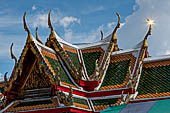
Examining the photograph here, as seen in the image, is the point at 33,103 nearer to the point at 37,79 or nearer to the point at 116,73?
the point at 37,79

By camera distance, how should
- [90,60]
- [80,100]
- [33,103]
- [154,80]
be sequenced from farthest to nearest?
[90,60] → [154,80] → [80,100] → [33,103]

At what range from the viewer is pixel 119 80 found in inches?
560

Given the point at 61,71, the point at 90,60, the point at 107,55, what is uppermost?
the point at 107,55

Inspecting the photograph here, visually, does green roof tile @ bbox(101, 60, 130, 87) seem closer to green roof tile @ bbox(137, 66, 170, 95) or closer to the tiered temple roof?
the tiered temple roof

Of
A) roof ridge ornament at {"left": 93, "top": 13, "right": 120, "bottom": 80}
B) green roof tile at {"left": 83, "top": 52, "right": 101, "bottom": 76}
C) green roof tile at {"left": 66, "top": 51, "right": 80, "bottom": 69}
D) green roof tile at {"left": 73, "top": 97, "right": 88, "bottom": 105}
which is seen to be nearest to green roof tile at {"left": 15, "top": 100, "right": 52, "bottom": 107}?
green roof tile at {"left": 73, "top": 97, "right": 88, "bottom": 105}

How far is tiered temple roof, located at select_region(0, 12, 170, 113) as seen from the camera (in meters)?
12.9

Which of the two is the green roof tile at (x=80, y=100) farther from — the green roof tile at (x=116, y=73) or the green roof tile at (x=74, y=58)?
the green roof tile at (x=74, y=58)

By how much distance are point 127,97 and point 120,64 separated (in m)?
2.69

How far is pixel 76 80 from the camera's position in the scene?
46.3ft

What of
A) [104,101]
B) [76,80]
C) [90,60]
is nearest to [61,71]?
[76,80]

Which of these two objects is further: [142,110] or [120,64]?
[120,64]

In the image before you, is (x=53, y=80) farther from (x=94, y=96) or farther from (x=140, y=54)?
(x=140, y=54)

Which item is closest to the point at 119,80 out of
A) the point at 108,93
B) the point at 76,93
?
the point at 108,93

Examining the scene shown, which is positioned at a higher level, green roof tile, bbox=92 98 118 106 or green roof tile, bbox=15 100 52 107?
green roof tile, bbox=15 100 52 107
